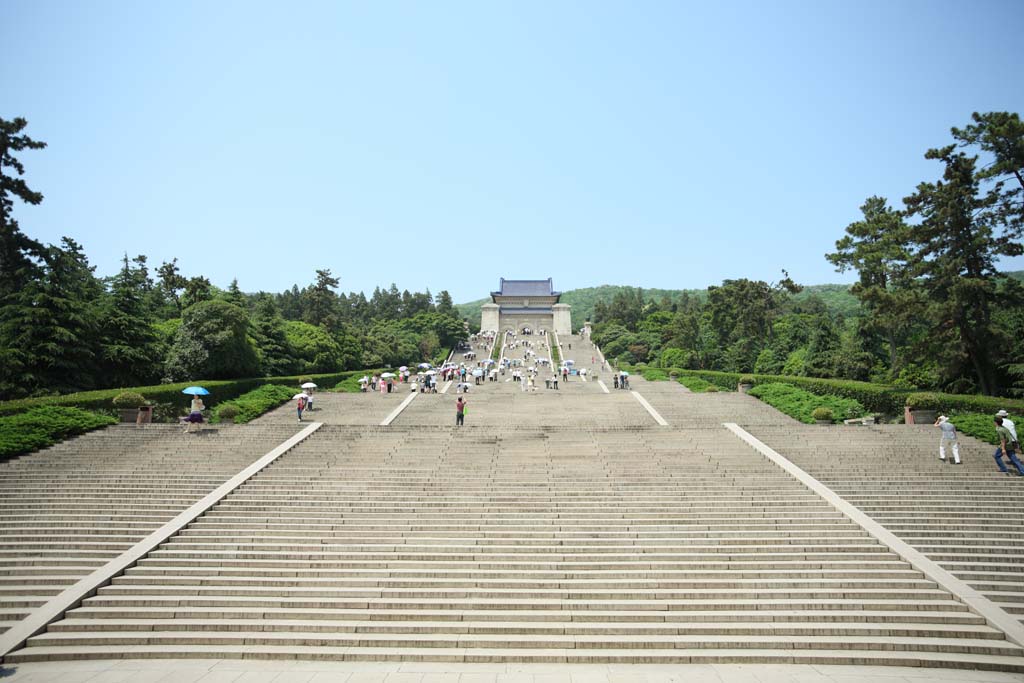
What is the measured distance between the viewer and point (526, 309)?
8131cm

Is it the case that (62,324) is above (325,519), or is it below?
above

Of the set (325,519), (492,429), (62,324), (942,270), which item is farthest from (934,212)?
(62,324)

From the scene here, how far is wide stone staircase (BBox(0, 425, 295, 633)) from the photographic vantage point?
29.3 feet

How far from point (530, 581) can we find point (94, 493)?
27.9ft

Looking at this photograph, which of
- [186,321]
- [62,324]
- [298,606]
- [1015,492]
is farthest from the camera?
[186,321]

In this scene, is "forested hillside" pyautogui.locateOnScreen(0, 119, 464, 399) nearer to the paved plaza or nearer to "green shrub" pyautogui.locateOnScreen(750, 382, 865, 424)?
the paved plaza

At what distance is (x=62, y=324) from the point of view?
2073 cm

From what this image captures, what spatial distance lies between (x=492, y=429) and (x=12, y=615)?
34.0 feet

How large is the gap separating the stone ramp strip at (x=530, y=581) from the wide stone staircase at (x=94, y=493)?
889 millimetres

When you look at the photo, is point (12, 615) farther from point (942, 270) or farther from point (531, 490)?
point (942, 270)

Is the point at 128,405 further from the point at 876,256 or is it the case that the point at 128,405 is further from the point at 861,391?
the point at 876,256

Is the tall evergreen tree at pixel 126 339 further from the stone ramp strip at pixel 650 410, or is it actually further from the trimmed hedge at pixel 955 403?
the trimmed hedge at pixel 955 403

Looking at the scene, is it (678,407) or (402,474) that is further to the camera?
(678,407)

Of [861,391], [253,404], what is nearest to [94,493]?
[253,404]
